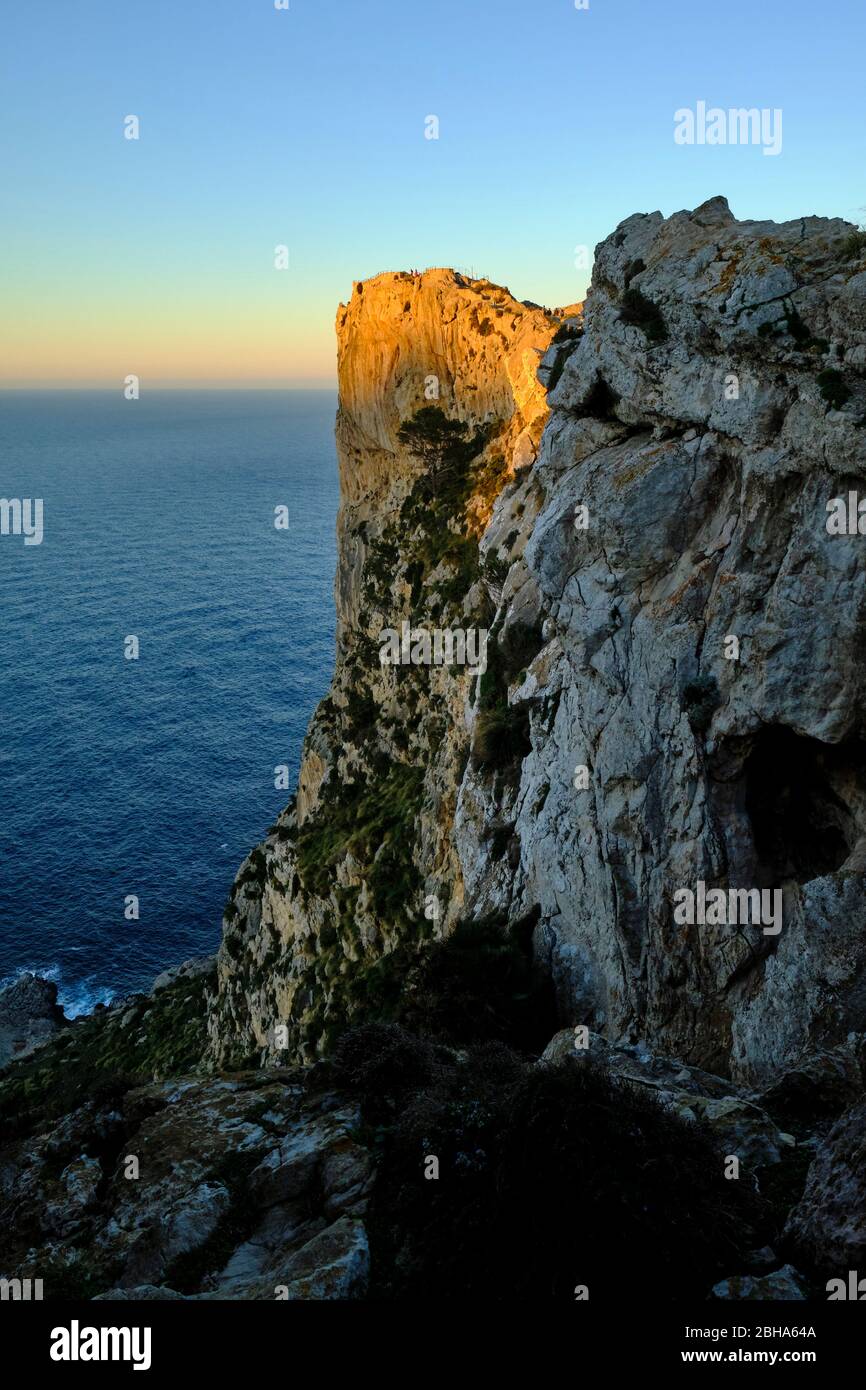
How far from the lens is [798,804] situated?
22.7m

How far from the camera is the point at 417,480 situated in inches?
2623

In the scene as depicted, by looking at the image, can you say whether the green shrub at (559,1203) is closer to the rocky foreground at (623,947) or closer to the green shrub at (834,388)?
the rocky foreground at (623,947)

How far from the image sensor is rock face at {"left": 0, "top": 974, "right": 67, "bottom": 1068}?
224ft

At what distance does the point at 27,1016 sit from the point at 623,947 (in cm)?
6026

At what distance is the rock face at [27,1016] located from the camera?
68.2 metres

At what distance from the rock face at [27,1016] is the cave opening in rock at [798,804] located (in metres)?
62.1

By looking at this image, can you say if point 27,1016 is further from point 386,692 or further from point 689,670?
point 689,670

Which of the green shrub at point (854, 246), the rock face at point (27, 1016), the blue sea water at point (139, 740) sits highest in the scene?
the green shrub at point (854, 246)

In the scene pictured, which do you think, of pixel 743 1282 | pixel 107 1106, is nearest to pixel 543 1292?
pixel 743 1282

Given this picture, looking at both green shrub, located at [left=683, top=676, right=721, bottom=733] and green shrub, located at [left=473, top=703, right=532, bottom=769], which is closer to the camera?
green shrub, located at [left=683, top=676, right=721, bottom=733]

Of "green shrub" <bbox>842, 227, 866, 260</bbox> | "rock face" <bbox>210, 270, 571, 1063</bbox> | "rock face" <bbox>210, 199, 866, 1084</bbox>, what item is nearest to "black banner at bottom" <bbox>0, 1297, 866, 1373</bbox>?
"rock face" <bbox>210, 199, 866, 1084</bbox>

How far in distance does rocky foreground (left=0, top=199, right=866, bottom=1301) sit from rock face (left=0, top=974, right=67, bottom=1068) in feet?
116

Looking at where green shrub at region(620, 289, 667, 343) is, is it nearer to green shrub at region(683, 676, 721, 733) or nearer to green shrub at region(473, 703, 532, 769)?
green shrub at region(683, 676, 721, 733)
